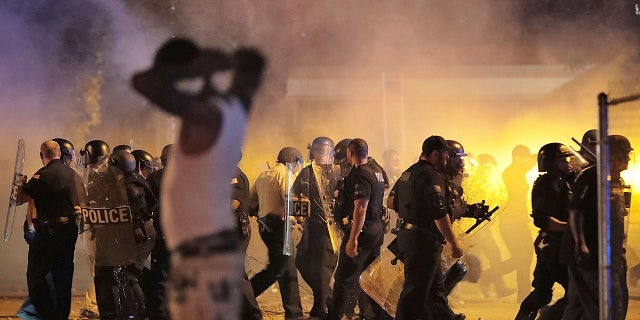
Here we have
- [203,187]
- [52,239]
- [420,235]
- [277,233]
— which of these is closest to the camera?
[203,187]

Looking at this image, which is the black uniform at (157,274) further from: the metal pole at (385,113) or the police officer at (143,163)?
the metal pole at (385,113)

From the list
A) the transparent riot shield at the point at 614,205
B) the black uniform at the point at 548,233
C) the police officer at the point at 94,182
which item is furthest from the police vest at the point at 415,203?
the police officer at the point at 94,182

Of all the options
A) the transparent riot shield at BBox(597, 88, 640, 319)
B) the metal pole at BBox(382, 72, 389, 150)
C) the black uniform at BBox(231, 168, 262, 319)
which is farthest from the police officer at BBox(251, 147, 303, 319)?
the metal pole at BBox(382, 72, 389, 150)

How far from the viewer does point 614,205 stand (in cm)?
595

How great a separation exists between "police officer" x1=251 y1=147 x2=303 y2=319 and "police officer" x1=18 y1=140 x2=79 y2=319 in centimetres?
181

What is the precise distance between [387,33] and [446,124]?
1581mm

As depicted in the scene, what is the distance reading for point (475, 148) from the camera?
12.6 metres

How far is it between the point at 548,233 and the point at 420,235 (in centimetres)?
103

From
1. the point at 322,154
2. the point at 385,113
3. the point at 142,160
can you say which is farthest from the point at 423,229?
the point at 385,113

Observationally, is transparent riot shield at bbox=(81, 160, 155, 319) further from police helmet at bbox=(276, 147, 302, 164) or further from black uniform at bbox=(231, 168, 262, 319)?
police helmet at bbox=(276, 147, 302, 164)

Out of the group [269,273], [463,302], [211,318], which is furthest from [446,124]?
[211,318]

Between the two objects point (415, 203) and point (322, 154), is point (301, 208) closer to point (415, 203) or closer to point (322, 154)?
point (322, 154)

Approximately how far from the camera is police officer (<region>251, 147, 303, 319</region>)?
A: 8406mm

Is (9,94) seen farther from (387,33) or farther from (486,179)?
(486,179)
